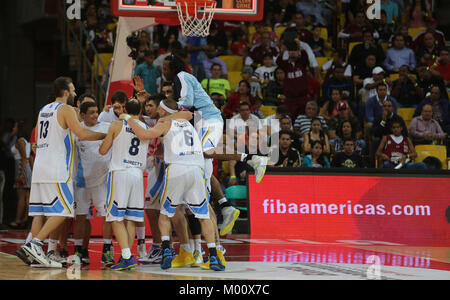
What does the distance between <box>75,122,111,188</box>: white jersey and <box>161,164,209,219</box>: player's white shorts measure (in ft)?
3.58

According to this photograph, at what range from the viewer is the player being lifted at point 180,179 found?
28.2ft

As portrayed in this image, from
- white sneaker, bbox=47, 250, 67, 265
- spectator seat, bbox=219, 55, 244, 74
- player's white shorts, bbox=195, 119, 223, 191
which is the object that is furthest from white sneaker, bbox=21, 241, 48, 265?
spectator seat, bbox=219, 55, 244, 74

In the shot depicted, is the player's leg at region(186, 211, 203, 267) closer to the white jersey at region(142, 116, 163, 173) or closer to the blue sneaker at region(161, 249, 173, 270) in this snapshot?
the blue sneaker at region(161, 249, 173, 270)

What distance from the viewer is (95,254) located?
34.1 feet

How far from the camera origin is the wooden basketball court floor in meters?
8.05

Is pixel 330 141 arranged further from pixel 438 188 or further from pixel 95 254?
pixel 95 254

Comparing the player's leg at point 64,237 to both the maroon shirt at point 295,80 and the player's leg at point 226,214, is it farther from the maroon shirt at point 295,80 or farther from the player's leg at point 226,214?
the maroon shirt at point 295,80

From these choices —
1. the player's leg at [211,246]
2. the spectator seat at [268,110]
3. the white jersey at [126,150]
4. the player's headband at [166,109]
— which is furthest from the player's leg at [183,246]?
the spectator seat at [268,110]

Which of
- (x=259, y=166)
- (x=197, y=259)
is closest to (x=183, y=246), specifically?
(x=197, y=259)

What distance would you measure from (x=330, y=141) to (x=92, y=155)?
280 inches

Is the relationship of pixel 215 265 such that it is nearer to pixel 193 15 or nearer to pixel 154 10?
pixel 193 15

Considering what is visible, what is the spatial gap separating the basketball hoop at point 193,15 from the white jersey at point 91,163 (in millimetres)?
2688

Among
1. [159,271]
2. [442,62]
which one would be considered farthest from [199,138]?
[442,62]

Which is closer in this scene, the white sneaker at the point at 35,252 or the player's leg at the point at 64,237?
the white sneaker at the point at 35,252
